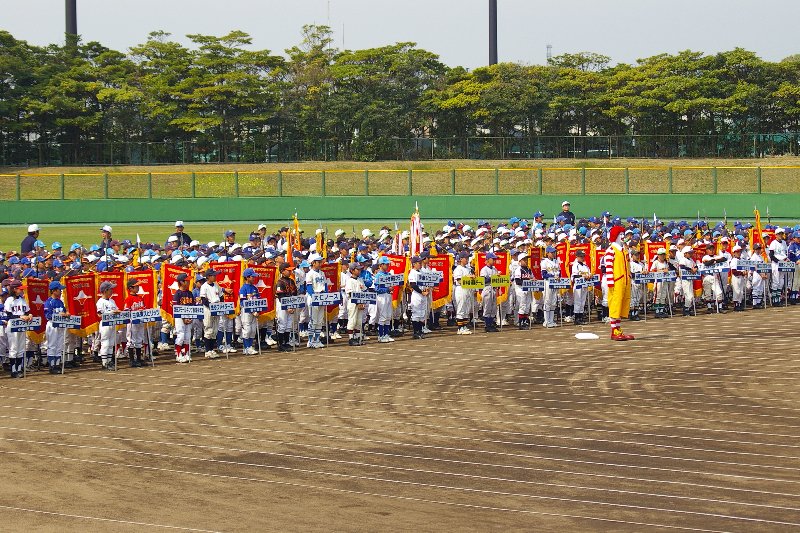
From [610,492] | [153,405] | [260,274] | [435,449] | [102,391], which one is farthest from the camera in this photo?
[260,274]

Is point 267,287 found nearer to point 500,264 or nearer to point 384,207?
point 500,264

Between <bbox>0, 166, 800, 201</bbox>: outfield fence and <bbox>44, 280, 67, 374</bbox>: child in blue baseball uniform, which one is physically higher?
<bbox>0, 166, 800, 201</bbox>: outfield fence

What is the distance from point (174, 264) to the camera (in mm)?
22328

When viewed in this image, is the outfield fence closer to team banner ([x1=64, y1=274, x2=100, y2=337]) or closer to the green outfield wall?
the green outfield wall

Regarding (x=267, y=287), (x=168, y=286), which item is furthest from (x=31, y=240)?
(x=267, y=287)

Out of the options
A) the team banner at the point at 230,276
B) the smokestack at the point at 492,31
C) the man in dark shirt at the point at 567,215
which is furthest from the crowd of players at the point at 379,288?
the smokestack at the point at 492,31

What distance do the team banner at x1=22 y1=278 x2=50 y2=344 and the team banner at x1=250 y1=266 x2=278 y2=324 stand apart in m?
3.94

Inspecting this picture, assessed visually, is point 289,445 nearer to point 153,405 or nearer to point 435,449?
point 435,449

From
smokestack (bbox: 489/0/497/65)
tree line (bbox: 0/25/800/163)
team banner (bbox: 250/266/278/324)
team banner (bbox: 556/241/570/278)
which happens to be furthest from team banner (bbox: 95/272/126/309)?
smokestack (bbox: 489/0/497/65)

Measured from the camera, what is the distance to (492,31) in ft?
309

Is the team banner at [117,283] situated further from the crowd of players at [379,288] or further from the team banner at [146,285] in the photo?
the crowd of players at [379,288]

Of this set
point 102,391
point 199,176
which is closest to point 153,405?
point 102,391

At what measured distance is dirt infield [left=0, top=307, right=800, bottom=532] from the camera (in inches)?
431

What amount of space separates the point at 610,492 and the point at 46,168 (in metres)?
68.3
